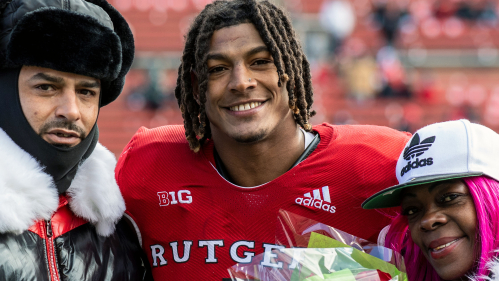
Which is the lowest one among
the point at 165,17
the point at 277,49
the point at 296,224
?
the point at 296,224

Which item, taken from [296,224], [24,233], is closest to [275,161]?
[296,224]

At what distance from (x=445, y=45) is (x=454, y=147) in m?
11.4

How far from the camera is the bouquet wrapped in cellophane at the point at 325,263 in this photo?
1.79 meters

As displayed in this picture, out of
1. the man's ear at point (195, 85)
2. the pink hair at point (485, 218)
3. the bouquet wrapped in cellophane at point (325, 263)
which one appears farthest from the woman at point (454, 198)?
the man's ear at point (195, 85)

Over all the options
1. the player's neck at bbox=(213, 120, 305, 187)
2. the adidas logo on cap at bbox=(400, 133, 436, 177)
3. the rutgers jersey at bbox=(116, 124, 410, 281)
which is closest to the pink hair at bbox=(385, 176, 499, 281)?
the adidas logo on cap at bbox=(400, 133, 436, 177)

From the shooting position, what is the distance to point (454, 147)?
6.61 ft

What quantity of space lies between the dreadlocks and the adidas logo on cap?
634 mm

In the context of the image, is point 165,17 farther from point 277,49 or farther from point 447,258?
point 447,258

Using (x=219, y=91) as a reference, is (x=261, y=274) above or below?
below

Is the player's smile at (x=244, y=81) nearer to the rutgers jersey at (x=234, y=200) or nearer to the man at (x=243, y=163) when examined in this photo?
the man at (x=243, y=163)

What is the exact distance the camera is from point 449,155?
200cm

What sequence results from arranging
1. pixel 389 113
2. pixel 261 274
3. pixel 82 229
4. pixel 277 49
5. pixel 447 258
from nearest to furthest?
pixel 261 274, pixel 447 258, pixel 82 229, pixel 277 49, pixel 389 113

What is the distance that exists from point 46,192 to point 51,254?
23 centimetres

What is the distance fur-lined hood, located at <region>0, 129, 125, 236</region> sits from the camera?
1.95 meters
